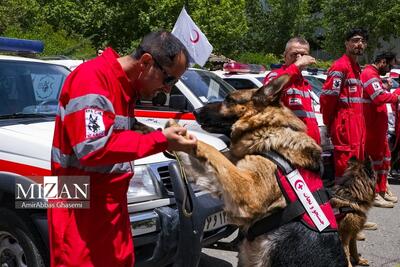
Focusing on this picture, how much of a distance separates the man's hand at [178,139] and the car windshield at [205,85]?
4.76 metres

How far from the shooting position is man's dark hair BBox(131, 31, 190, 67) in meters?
2.15

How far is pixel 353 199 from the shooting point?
4.61m

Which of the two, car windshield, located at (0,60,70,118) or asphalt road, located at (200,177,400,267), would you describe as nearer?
car windshield, located at (0,60,70,118)

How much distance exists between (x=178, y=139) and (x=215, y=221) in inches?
73.5

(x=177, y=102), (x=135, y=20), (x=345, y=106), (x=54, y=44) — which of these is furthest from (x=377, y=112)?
(x=135, y=20)

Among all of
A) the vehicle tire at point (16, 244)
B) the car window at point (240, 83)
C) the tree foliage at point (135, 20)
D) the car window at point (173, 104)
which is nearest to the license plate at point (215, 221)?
the vehicle tire at point (16, 244)

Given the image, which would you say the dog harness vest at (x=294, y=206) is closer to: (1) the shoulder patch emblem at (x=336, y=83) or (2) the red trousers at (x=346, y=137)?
(2) the red trousers at (x=346, y=137)

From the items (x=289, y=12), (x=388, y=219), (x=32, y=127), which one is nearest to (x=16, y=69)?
(x=32, y=127)

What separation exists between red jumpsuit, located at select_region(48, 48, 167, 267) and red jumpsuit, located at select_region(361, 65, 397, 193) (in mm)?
4758

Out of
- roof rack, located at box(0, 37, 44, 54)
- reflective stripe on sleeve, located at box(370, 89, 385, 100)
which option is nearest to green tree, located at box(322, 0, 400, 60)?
reflective stripe on sleeve, located at box(370, 89, 385, 100)

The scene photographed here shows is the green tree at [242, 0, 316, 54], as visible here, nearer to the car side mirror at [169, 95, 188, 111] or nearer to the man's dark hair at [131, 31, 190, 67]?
the car side mirror at [169, 95, 188, 111]

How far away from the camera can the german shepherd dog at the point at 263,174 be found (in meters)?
2.63

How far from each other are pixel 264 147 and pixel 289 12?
3660cm

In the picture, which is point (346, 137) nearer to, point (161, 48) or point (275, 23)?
point (161, 48)
